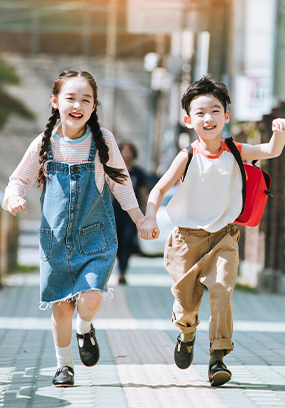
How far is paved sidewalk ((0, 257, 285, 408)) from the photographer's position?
4.02 meters

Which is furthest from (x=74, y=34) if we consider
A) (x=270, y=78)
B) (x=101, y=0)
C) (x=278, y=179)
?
(x=278, y=179)

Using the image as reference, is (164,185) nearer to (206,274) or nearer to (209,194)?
(209,194)

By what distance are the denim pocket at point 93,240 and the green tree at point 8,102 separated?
36743mm

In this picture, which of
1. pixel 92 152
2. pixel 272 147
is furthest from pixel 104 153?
pixel 272 147

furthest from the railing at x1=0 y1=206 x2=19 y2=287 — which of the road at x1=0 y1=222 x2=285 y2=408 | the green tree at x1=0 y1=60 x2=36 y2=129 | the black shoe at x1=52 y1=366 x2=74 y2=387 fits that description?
the green tree at x1=0 y1=60 x2=36 y2=129

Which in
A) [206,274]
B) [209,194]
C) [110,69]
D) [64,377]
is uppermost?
[110,69]

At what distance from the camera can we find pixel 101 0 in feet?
90.8

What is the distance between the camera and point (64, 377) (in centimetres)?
427

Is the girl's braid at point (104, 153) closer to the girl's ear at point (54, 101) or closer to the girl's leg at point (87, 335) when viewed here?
the girl's ear at point (54, 101)

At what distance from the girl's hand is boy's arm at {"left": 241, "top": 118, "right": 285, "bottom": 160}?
131 cm

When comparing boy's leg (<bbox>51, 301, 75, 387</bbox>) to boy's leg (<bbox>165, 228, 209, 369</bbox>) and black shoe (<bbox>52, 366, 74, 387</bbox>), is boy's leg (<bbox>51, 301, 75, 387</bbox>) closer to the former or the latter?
black shoe (<bbox>52, 366, 74, 387</bbox>)

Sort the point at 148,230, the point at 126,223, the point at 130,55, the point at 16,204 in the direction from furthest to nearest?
the point at 130,55 < the point at 126,223 < the point at 148,230 < the point at 16,204

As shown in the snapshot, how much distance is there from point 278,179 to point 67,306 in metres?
6.25

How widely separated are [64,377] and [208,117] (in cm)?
167
